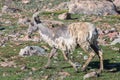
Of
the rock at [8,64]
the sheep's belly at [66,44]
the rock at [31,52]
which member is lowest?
the rock at [31,52]

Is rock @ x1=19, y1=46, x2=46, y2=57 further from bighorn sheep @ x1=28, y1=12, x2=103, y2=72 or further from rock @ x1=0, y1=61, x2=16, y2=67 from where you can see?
bighorn sheep @ x1=28, y1=12, x2=103, y2=72

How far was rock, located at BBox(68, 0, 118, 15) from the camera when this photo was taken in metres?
38.3

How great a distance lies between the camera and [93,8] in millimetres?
38625

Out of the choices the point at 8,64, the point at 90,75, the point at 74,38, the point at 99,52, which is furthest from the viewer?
the point at 8,64

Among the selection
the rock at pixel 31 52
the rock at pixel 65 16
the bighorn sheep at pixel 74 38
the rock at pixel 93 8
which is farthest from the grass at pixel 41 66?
the rock at pixel 93 8

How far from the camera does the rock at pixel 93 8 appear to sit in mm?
38344

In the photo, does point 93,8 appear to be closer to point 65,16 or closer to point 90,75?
point 65,16

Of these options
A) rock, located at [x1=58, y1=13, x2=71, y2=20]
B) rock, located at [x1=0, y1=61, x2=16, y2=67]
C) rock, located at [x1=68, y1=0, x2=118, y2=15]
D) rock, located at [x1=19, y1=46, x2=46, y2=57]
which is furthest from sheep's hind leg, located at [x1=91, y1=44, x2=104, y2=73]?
rock, located at [x1=68, y1=0, x2=118, y2=15]

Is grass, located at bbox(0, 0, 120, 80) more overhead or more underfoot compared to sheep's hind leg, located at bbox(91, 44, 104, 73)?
Answer: more underfoot

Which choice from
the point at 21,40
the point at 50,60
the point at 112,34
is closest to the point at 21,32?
the point at 21,40

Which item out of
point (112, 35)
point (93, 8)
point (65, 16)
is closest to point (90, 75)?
point (112, 35)

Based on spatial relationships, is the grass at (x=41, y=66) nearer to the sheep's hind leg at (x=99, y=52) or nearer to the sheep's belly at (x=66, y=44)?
the sheep's hind leg at (x=99, y=52)

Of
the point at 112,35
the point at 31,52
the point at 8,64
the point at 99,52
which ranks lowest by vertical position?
the point at 112,35

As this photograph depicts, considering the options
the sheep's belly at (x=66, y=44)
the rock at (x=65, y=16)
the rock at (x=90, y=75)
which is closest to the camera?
the rock at (x=90, y=75)
